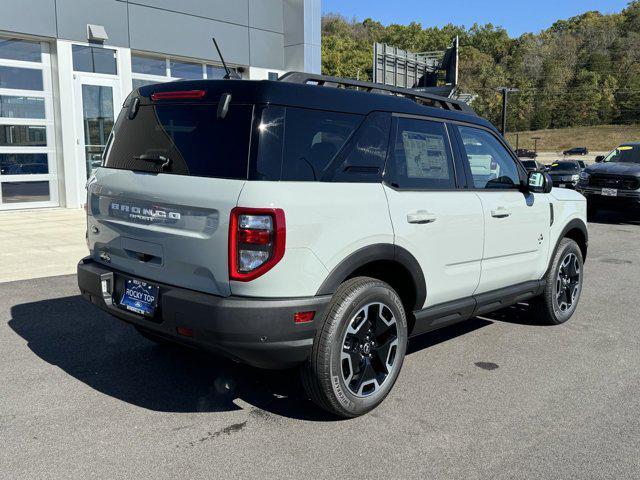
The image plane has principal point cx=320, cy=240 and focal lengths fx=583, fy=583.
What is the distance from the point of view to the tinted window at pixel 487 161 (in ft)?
14.3

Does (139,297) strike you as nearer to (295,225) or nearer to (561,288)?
(295,225)

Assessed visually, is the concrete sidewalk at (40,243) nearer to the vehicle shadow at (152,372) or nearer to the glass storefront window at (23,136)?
the glass storefront window at (23,136)

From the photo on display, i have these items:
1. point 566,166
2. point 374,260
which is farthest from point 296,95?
point 566,166

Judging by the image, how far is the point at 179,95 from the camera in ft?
11.3

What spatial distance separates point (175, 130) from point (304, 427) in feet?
6.14

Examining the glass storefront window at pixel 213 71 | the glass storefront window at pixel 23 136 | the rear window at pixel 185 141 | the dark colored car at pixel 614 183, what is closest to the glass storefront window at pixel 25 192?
the glass storefront window at pixel 23 136

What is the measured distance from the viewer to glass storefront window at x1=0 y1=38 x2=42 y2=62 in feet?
40.3

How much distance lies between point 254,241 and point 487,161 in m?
2.40

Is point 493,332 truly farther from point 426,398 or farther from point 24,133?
point 24,133

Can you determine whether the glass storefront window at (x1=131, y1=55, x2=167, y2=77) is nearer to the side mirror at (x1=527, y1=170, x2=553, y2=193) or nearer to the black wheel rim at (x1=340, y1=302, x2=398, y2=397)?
the side mirror at (x1=527, y1=170, x2=553, y2=193)

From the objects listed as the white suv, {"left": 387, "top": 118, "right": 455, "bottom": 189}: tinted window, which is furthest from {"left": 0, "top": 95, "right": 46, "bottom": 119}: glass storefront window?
{"left": 387, "top": 118, "right": 455, "bottom": 189}: tinted window

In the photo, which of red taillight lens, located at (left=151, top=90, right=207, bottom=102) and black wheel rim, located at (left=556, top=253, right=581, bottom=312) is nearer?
red taillight lens, located at (left=151, top=90, right=207, bottom=102)

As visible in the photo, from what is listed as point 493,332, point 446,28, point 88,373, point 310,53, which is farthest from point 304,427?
point 446,28

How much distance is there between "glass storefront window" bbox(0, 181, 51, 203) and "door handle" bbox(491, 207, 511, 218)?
11535 mm
